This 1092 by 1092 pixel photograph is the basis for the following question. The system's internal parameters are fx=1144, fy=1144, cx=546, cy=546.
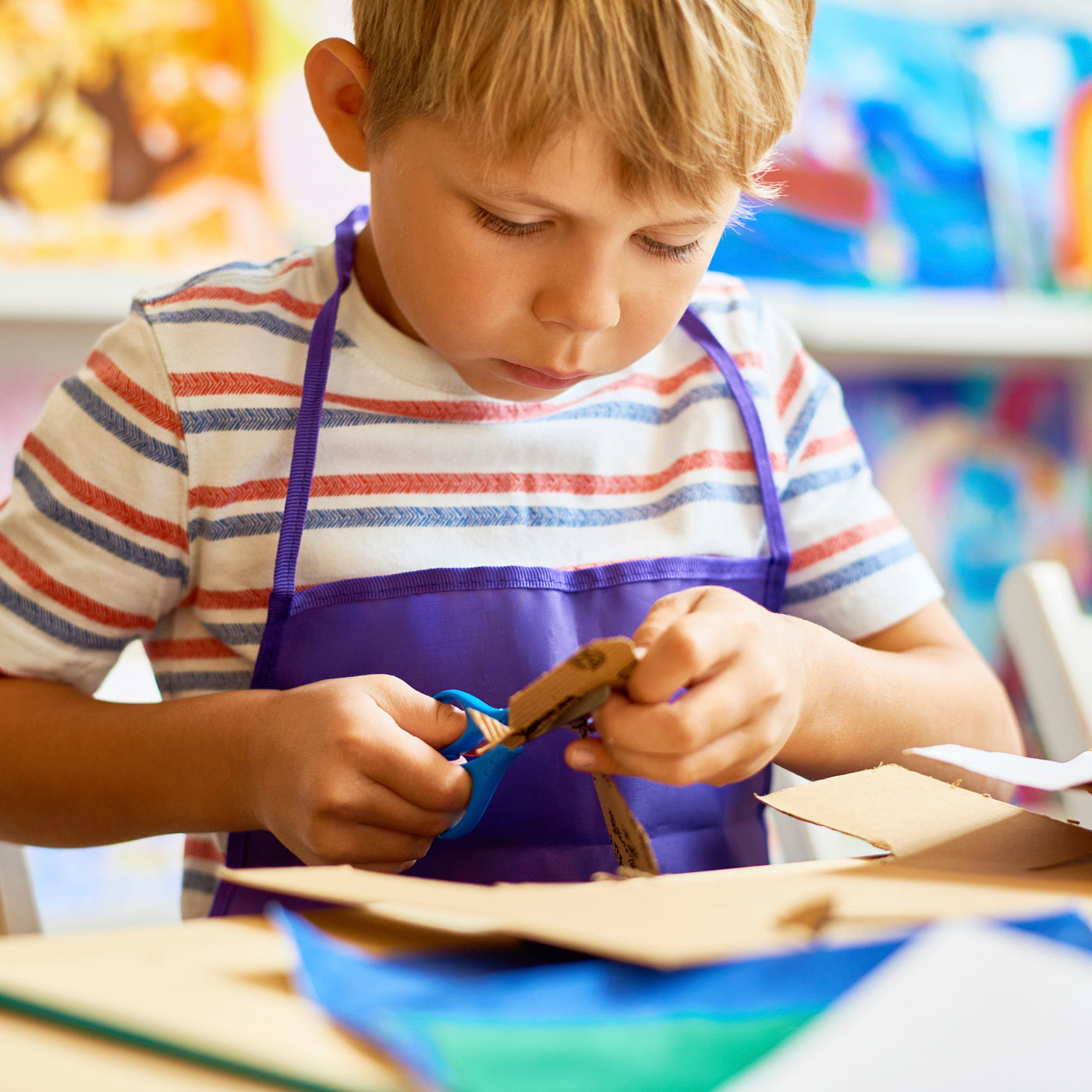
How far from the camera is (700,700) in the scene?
0.42 m

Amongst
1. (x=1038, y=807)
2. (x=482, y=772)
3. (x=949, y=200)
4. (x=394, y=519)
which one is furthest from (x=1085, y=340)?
(x=482, y=772)

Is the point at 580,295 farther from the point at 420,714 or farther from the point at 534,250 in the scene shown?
the point at 420,714

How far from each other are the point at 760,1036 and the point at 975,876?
0.49 ft

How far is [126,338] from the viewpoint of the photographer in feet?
2.09

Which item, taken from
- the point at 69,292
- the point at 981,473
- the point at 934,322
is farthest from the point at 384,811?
the point at 981,473

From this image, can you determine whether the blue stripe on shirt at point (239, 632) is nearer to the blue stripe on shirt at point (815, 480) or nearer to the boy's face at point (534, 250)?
the boy's face at point (534, 250)

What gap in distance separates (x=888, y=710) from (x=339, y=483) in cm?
32

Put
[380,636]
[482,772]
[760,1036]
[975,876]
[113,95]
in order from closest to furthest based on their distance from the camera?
[760,1036]
[975,876]
[482,772]
[380,636]
[113,95]

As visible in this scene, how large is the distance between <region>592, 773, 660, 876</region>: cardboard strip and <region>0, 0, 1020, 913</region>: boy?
18mm

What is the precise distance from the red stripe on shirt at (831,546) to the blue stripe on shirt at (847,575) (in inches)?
0.4

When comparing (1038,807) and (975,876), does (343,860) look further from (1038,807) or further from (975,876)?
(1038,807)

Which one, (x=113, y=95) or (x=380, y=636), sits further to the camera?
(x=113, y=95)

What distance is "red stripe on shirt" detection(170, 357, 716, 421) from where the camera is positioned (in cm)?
63

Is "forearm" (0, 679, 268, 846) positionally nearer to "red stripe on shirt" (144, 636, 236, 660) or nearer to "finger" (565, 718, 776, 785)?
"red stripe on shirt" (144, 636, 236, 660)
